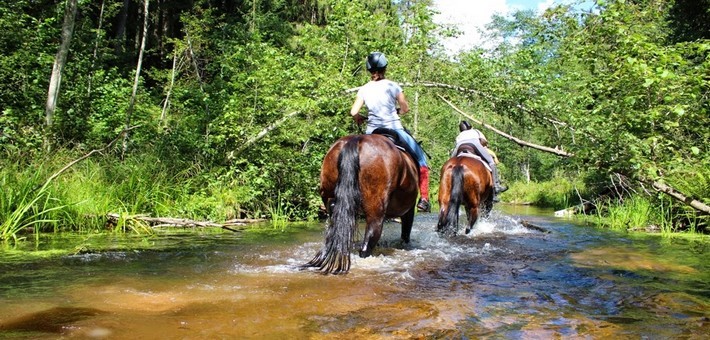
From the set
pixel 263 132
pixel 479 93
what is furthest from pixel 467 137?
pixel 263 132

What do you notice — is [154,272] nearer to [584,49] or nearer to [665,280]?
[665,280]

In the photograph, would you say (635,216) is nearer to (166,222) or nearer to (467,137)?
(467,137)

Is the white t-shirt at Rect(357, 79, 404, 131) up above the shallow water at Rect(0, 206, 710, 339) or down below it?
above

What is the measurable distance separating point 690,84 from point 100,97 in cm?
1522

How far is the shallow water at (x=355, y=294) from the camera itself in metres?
3.03

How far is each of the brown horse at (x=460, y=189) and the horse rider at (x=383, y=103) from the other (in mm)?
1865

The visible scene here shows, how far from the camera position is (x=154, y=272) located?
4.76m

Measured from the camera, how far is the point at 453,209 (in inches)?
327

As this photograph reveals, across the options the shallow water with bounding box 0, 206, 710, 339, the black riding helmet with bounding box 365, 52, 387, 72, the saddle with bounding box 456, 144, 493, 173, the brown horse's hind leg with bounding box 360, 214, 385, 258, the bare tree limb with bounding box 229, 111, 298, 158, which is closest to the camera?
the shallow water with bounding box 0, 206, 710, 339

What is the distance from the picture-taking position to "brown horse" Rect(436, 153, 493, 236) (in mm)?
8328

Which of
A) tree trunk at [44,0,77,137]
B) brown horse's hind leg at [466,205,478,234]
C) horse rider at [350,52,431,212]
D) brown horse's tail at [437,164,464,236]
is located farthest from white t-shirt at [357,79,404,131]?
tree trunk at [44,0,77,137]

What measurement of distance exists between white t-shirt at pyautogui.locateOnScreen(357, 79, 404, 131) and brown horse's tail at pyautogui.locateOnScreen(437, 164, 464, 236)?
7.66 ft

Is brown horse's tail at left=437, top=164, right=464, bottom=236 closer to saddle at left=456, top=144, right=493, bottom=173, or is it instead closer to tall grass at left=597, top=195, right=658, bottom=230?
saddle at left=456, top=144, right=493, bottom=173

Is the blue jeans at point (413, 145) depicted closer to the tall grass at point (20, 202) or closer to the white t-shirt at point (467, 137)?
the white t-shirt at point (467, 137)
